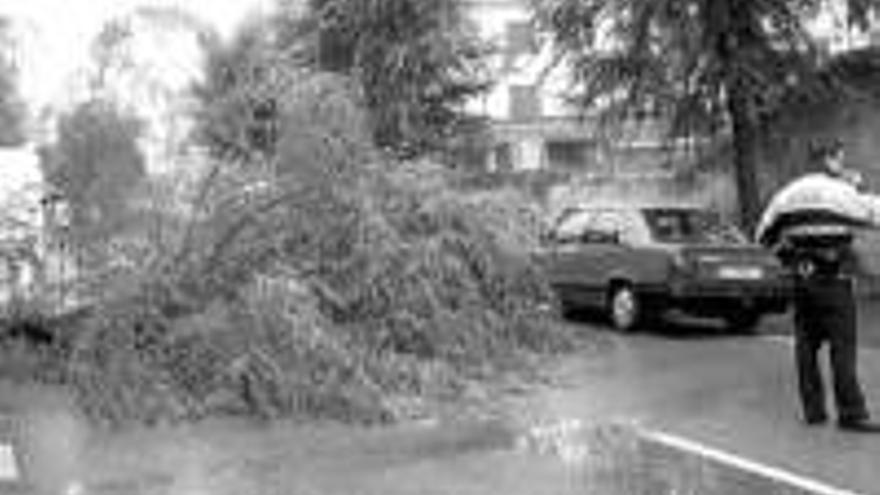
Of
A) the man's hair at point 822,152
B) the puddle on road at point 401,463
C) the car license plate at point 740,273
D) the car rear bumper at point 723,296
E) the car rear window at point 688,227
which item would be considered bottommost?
the puddle on road at point 401,463

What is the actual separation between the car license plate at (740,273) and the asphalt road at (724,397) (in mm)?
671

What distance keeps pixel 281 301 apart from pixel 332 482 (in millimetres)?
3081

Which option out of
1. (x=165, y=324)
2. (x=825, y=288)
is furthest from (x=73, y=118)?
(x=825, y=288)

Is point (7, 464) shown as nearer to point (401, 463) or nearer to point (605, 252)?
point (401, 463)

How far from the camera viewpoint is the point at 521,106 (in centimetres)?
5062

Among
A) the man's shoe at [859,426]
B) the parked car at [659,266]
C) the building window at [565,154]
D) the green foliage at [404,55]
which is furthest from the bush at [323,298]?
the building window at [565,154]

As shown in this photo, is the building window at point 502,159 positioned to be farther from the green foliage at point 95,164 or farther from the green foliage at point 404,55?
the green foliage at point 95,164

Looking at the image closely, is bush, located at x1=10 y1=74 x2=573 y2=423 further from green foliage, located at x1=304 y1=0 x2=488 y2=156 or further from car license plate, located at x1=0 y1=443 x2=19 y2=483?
green foliage, located at x1=304 y1=0 x2=488 y2=156

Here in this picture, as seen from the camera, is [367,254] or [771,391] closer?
[771,391]

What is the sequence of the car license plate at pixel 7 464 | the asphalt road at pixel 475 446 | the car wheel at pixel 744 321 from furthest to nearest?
the car wheel at pixel 744 321, the car license plate at pixel 7 464, the asphalt road at pixel 475 446

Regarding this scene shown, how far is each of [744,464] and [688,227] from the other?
8.83 metres

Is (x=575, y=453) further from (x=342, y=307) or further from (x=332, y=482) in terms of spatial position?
(x=342, y=307)

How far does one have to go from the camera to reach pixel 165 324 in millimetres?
12500

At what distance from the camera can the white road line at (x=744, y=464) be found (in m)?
9.05
